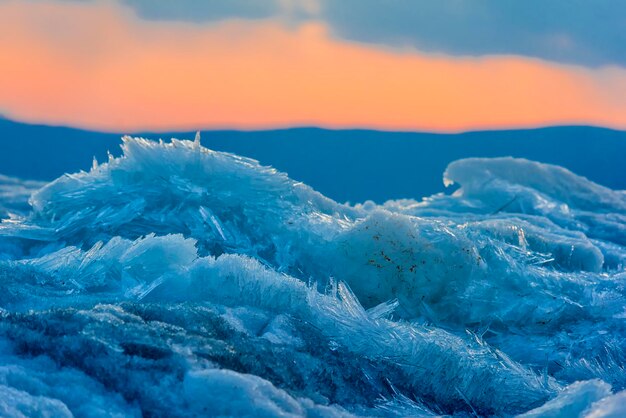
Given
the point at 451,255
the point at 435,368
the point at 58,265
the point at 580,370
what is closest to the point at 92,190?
the point at 58,265

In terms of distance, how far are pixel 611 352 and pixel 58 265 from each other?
2762 mm

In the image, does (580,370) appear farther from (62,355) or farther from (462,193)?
(462,193)

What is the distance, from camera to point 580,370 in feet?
12.1

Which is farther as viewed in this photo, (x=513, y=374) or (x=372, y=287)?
(x=372, y=287)

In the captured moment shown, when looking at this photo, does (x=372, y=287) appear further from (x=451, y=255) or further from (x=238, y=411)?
(x=238, y=411)

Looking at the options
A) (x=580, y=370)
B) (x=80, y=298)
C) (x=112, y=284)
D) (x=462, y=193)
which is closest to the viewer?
(x=80, y=298)

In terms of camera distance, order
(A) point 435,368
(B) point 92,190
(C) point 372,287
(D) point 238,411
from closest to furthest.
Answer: (D) point 238,411
(A) point 435,368
(C) point 372,287
(B) point 92,190

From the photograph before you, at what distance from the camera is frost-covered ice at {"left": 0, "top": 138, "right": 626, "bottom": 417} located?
91.1 inches

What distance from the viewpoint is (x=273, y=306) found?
308cm

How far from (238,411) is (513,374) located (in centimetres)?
133

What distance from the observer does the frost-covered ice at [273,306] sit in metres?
2.31

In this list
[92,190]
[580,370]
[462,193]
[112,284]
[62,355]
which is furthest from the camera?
[462,193]

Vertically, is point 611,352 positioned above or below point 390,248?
below

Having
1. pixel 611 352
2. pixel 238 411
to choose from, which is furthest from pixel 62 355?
pixel 611 352
